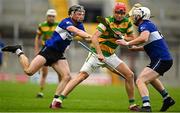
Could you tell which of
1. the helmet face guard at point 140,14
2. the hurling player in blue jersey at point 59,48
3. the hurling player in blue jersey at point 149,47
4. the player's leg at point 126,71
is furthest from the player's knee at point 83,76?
the helmet face guard at point 140,14

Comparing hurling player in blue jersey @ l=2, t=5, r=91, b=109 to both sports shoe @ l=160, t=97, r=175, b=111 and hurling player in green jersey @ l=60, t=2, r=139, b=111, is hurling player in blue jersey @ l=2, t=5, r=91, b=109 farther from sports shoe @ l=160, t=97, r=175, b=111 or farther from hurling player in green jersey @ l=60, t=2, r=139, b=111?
sports shoe @ l=160, t=97, r=175, b=111

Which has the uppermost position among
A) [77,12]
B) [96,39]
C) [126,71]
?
[77,12]

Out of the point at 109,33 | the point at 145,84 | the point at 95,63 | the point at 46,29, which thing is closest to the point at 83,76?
Answer: the point at 95,63

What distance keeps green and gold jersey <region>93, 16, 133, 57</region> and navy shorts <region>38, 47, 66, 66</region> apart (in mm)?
1198

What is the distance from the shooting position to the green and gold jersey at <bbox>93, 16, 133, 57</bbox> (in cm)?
1528

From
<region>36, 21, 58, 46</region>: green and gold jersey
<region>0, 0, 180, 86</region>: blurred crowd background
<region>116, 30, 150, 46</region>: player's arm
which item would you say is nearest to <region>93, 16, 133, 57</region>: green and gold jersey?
<region>116, 30, 150, 46</region>: player's arm

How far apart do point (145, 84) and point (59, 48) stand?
2.66 metres

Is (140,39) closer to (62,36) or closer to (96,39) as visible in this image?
(96,39)

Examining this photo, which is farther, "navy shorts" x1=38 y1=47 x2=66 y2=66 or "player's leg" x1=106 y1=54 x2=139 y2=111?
"navy shorts" x1=38 y1=47 x2=66 y2=66

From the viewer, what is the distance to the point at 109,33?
15.4 m

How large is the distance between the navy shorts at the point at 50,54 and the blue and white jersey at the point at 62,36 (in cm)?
10

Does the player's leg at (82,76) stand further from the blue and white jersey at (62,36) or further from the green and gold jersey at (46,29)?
the green and gold jersey at (46,29)

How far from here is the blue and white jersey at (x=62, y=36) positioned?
1555cm

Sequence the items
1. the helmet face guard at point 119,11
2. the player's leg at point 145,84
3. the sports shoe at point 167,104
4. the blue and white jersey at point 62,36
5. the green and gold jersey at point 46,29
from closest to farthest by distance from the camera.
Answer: the player's leg at point 145,84, the sports shoe at point 167,104, the helmet face guard at point 119,11, the blue and white jersey at point 62,36, the green and gold jersey at point 46,29
